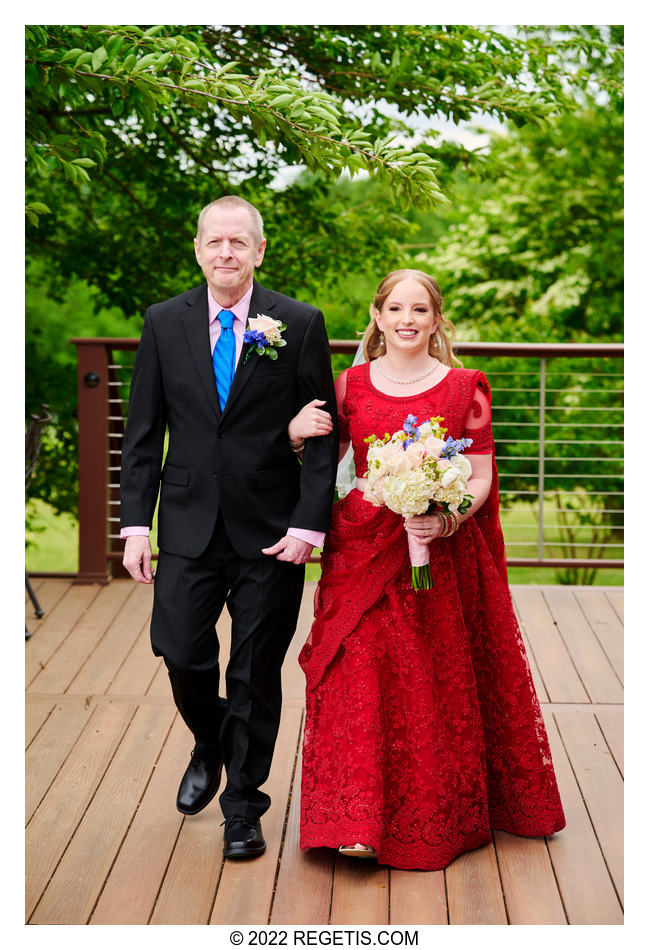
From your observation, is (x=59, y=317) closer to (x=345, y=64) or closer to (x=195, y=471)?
(x=345, y=64)

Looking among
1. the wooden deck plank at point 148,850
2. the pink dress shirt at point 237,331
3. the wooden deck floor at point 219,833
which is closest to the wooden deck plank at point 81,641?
the wooden deck floor at point 219,833

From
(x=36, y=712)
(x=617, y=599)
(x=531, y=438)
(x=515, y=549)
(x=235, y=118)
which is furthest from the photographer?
(x=515, y=549)

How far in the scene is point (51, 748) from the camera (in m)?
3.58

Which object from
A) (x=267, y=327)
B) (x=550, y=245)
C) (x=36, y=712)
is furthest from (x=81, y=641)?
(x=550, y=245)

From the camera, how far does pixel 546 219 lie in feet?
34.9

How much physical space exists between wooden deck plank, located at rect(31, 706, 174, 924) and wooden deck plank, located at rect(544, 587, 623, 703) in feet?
5.69

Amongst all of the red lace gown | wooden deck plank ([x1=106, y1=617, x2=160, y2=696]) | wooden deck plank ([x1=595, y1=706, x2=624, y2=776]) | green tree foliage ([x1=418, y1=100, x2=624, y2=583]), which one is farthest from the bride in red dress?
green tree foliage ([x1=418, y1=100, x2=624, y2=583])

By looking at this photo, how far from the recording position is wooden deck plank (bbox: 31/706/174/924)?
262 cm

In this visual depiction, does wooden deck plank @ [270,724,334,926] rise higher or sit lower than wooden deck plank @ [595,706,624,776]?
lower

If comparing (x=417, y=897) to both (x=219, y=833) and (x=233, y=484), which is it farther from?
(x=233, y=484)

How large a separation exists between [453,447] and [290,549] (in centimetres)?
52

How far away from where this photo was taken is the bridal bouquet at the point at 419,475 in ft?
8.46

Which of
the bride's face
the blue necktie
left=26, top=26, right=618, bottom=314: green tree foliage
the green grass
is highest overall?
left=26, top=26, right=618, bottom=314: green tree foliage

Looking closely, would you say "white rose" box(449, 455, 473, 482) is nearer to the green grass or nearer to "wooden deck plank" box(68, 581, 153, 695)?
"wooden deck plank" box(68, 581, 153, 695)
